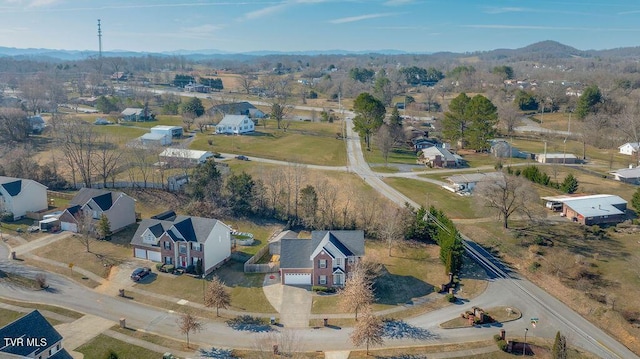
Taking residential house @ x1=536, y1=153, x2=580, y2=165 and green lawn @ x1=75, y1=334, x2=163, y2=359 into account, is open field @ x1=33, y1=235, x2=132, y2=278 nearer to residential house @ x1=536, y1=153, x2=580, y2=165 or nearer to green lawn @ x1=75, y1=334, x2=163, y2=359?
green lawn @ x1=75, y1=334, x2=163, y2=359

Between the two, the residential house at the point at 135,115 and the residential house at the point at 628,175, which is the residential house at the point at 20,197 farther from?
the residential house at the point at 628,175

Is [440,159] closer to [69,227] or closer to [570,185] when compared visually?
[570,185]

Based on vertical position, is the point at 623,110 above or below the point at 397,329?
above

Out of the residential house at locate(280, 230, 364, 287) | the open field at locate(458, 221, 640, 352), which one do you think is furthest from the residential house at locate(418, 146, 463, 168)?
the residential house at locate(280, 230, 364, 287)

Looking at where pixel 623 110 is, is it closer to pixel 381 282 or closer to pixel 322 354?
pixel 381 282

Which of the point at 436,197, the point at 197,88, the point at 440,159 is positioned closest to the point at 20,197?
the point at 436,197

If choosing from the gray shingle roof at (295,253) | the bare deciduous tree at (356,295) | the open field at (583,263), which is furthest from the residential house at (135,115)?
the bare deciduous tree at (356,295)

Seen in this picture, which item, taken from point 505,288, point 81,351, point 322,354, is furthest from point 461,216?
point 81,351
